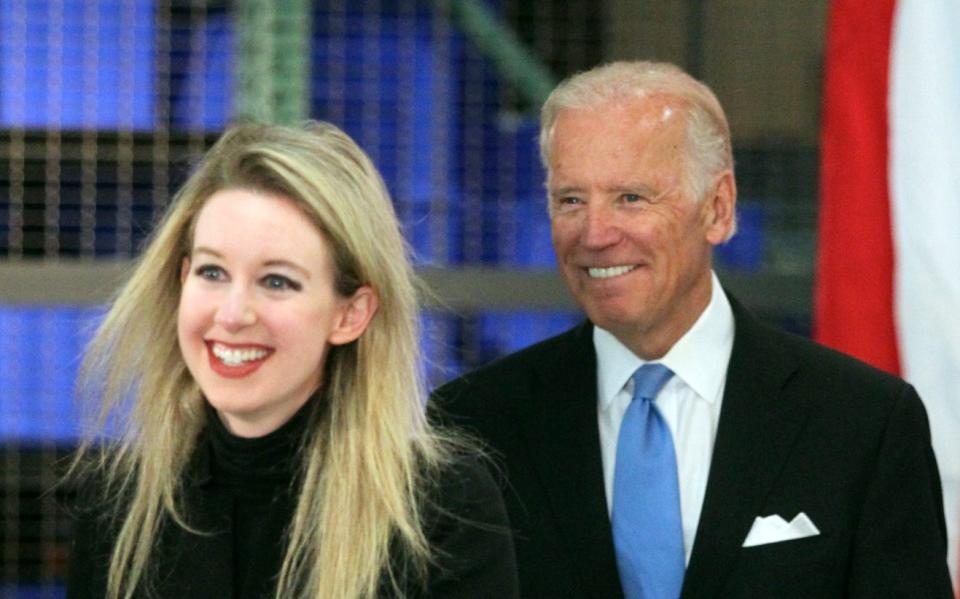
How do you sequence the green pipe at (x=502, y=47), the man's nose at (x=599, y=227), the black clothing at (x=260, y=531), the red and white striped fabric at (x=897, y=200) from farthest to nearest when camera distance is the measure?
the green pipe at (x=502, y=47)
the red and white striped fabric at (x=897, y=200)
the man's nose at (x=599, y=227)
the black clothing at (x=260, y=531)

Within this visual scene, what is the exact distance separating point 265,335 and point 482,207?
2.33 m

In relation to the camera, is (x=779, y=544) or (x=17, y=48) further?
(x=17, y=48)

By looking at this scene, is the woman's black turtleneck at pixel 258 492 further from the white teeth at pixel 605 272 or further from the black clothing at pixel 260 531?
the white teeth at pixel 605 272

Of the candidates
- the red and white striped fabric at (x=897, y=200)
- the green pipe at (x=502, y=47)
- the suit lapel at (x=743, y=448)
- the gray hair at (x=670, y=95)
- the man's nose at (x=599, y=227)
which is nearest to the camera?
the suit lapel at (x=743, y=448)

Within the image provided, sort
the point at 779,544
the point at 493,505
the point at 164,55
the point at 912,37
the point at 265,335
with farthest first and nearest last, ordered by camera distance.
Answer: the point at 164,55 < the point at 912,37 < the point at 779,544 < the point at 493,505 < the point at 265,335

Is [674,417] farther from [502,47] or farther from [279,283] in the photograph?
[502,47]

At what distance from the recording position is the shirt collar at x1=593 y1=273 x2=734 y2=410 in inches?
108

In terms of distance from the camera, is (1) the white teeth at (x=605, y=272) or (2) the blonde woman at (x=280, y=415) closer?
(2) the blonde woman at (x=280, y=415)

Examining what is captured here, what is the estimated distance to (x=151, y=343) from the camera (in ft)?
7.79

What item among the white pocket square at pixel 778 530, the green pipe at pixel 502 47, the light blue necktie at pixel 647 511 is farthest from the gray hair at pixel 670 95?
the green pipe at pixel 502 47

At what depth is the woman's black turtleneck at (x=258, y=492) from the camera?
2.24 meters

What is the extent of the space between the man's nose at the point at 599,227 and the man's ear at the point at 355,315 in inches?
19.5

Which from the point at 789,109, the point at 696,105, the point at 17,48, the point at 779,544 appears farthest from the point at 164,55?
the point at 779,544

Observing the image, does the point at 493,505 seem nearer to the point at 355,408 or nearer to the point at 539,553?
the point at 355,408
